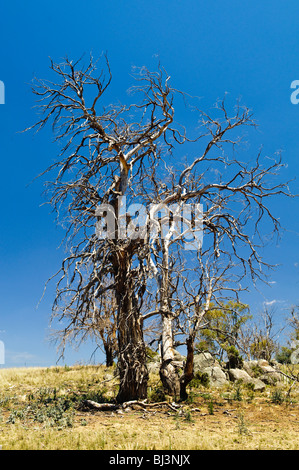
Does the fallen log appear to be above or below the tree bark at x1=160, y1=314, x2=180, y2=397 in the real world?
below

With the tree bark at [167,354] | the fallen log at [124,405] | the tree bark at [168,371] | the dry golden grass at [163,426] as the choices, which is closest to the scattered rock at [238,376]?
the dry golden grass at [163,426]

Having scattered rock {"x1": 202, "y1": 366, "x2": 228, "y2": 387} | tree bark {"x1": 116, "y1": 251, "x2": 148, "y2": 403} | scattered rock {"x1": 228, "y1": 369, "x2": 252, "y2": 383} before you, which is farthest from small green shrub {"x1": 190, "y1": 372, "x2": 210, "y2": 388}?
tree bark {"x1": 116, "y1": 251, "x2": 148, "y2": 403}

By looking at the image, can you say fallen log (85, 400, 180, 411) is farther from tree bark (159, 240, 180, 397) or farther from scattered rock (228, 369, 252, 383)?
scattered rock (228, 369, 252, 383)

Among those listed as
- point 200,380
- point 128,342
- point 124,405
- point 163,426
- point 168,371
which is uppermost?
point 128,342

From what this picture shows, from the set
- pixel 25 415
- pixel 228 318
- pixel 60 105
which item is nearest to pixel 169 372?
pixel 25 415

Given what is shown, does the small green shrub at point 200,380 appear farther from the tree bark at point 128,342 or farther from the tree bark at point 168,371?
the tree bark at point 128,342

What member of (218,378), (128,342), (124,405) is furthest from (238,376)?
(124,405)

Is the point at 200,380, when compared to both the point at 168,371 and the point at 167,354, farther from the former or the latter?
the point at 168,371

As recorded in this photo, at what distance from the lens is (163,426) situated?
867cm

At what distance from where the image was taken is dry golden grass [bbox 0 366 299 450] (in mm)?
7148

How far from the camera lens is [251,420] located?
33.1 ft

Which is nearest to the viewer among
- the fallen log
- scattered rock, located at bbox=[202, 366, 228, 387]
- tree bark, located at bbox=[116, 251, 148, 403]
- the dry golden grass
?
the dry golden grass
